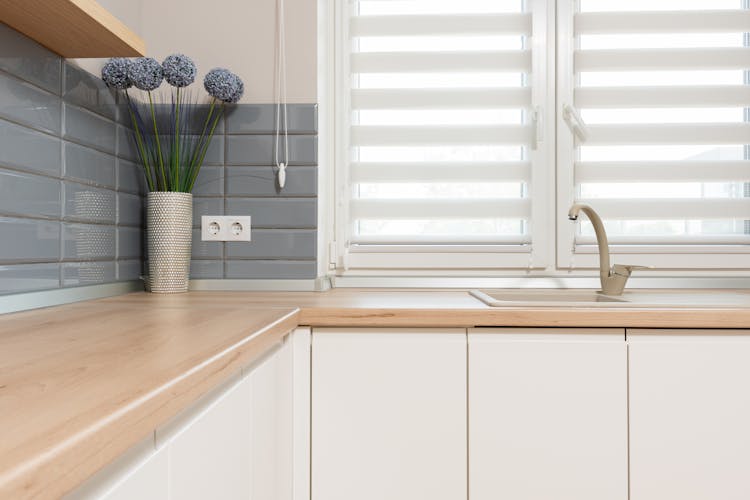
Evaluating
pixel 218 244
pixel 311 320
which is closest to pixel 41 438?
pixel 311 320

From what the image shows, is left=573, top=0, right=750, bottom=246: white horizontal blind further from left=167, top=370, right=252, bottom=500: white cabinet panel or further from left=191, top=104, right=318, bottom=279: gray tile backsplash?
left=167, top=370, right=252, bottom=500: white cabinet panel

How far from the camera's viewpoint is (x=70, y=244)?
129cm

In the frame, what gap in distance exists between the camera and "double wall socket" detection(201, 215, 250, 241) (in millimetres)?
1705

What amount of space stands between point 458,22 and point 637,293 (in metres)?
1.07

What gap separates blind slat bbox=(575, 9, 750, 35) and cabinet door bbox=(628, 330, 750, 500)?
3.69ft

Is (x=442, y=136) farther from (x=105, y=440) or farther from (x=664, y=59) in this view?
(x=105, y=440)

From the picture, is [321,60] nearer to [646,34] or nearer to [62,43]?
[62,43]

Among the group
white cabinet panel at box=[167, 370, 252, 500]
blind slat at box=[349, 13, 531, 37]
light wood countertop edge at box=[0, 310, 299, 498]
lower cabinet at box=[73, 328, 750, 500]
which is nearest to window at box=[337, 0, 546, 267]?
blind slat at box=[349, 13, 531, 37]

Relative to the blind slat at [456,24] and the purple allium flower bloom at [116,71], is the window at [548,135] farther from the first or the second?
the purple allium flower bloom at [116,71]

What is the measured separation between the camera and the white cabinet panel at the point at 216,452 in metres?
0.60

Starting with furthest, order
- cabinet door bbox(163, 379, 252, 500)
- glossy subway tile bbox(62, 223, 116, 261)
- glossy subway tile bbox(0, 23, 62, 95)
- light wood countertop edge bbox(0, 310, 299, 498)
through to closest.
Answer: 1. glossy subway tile bbox(62, 223, 116, 261)
2. glossy subway tile bbox(0, 23, 62, 95)
3. cabinet door bbox(163, 379, 252, 500)
4. light wood countertop edge bbox(0, 310, 299, 498)

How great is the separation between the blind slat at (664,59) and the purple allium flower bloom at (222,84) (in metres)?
1.15

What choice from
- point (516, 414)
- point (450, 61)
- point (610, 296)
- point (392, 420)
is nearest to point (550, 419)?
point (516, 414)

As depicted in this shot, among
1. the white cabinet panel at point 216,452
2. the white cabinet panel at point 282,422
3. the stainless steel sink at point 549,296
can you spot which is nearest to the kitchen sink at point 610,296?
the stainless steel sink at point 549,296
